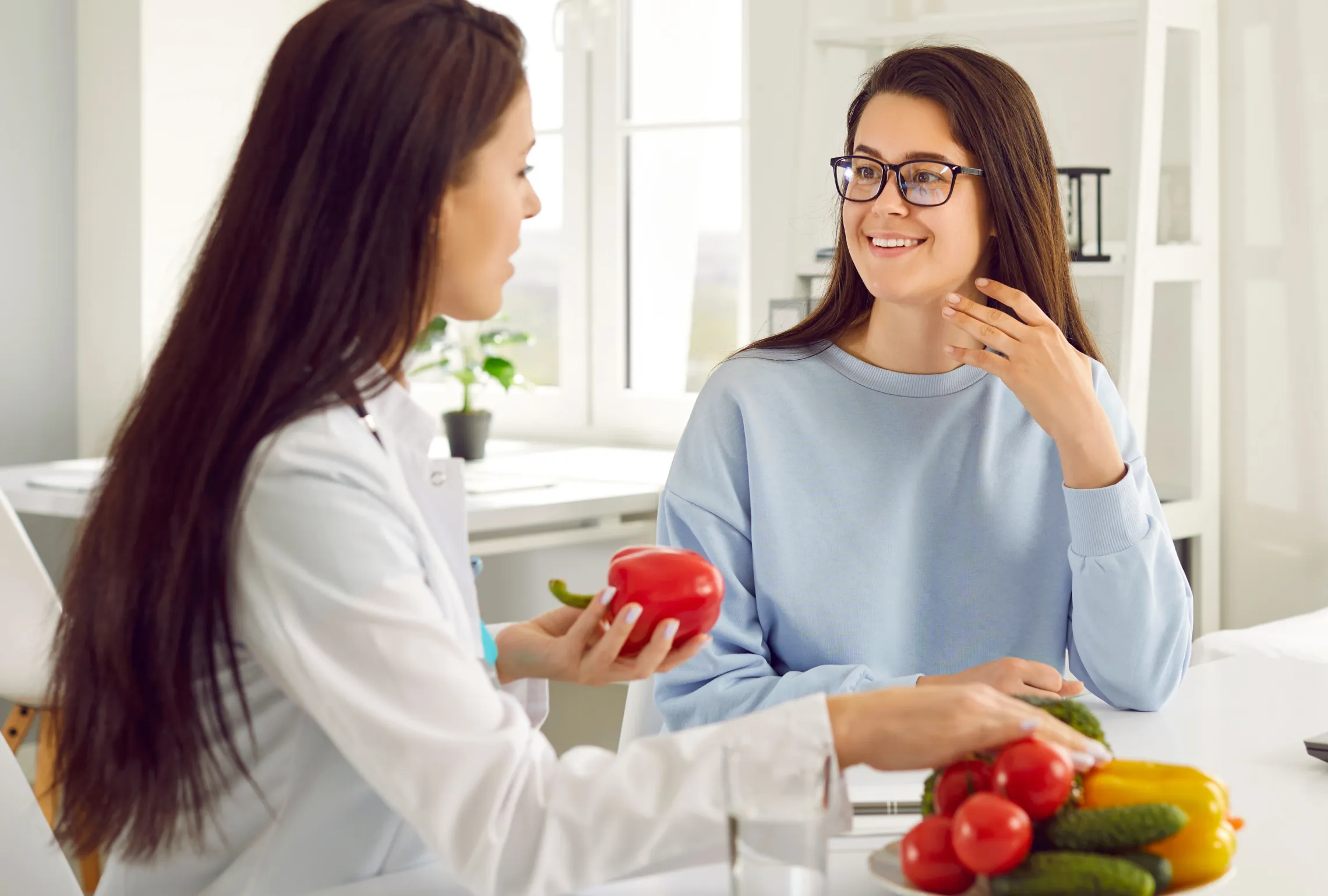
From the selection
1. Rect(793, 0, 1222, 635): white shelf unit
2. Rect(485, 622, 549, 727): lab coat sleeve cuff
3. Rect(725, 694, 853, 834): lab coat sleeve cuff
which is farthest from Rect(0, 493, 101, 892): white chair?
Rect(793, 0, 1222, 635): white shelf unit

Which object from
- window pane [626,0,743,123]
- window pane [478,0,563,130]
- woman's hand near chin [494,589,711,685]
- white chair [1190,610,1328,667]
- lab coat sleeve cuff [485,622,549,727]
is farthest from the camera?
window pane [478,0,563,130]

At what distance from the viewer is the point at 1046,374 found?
1502mm

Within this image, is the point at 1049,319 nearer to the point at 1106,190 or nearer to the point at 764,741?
the point at 764,741

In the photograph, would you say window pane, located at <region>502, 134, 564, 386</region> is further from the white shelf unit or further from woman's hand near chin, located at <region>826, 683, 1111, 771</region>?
woman's hand near chin, located at <region>826, 683, 1111, 771</region>

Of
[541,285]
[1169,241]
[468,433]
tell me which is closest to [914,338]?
[1169,241]

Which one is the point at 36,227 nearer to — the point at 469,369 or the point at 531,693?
the point at 469,369

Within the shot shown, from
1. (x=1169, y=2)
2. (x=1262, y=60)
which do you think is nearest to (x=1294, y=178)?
(x=1262, y=60)

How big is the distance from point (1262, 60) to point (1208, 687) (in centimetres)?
144

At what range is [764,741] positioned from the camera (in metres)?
0.87

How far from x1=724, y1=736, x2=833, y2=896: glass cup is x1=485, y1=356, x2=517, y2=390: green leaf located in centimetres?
262

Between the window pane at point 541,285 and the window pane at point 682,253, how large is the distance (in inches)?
9.6

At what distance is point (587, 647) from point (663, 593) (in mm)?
78

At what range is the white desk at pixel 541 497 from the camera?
2736 mm

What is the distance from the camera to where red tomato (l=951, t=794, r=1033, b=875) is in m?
0.80
